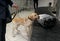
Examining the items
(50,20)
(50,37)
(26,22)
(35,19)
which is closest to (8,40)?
(26,22)

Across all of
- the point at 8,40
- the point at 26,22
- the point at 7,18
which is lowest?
the point at 8,40

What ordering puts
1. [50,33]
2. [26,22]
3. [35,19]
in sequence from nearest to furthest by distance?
1. [50,33]
2. [35,19]
3. [26,22]

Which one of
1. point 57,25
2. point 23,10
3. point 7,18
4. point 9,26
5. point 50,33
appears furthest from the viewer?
point 23,10

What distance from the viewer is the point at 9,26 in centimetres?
372

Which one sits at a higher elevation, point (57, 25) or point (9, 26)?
point (57, 25)

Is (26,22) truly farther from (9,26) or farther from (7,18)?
(7,18)

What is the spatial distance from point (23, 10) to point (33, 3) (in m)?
0.37

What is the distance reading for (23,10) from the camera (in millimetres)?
5020

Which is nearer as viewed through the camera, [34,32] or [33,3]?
[34,32]

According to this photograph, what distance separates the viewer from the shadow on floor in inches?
78.4

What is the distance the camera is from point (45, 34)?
6.92 feet

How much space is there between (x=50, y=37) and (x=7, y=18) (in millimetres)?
592

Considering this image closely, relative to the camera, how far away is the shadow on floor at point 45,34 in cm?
199

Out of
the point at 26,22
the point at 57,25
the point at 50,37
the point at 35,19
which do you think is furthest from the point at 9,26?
the point at 50,37
